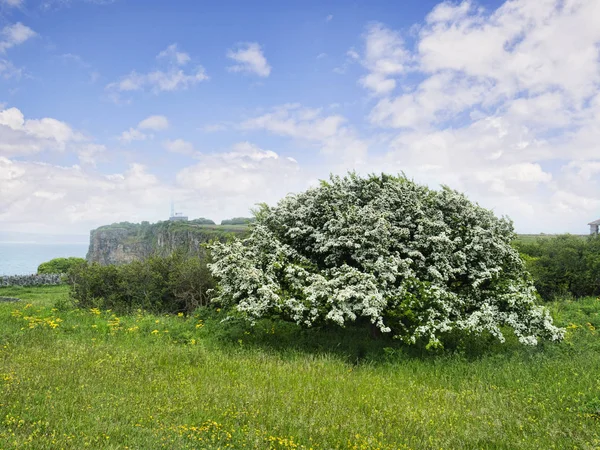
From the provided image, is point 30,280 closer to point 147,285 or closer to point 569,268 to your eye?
point 147,285

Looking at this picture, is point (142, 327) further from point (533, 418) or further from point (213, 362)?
point (533, 418)

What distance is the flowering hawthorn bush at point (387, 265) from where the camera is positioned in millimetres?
12281

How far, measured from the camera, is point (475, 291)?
44.8ft

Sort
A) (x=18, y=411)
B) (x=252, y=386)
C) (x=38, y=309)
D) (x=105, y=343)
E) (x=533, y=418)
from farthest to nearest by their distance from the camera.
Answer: (x=38, y=309) → (x=105, y=343) → (x=252, y=386) → (x=533, y=418) → (x=18, y=411)

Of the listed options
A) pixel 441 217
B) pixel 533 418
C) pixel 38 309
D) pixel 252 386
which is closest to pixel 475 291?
pixel 441 217

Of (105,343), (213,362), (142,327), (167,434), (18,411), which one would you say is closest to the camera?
(167,434)

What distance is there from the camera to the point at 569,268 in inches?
1027

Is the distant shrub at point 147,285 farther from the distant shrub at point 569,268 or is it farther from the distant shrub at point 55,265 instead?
the distant shrub at point 55,265

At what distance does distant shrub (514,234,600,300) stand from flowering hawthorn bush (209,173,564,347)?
13.4 meters

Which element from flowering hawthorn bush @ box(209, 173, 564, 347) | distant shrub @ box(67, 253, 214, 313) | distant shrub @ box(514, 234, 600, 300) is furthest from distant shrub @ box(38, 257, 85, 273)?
distant shrub @ box(514, 234, 600, 300)

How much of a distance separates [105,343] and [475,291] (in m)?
11.9

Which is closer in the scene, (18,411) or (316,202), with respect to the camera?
(18,411)

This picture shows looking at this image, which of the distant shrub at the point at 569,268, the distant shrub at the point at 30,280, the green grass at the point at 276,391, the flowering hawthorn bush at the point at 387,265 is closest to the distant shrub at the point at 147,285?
the green grass at the point at 276,391

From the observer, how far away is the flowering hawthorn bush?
1228 centimetres
